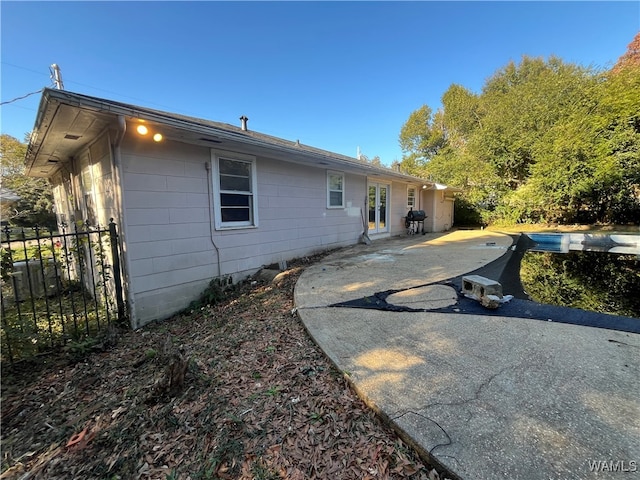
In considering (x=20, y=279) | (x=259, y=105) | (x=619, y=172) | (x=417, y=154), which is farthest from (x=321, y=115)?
(x=20, y=279)

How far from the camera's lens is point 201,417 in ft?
6.16

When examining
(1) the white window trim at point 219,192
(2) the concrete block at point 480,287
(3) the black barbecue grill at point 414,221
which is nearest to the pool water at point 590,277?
(2) the concrete block at point 480,287

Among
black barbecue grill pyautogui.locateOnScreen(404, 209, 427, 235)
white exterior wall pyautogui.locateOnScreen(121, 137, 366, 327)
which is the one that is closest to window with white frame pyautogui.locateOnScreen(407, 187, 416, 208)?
black barbecue grill pyautogui.locateOnScreen(404, 209, 427, 235)

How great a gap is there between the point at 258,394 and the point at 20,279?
6.85 meters

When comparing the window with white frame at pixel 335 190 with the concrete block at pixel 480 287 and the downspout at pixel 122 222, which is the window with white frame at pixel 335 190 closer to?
the concrete block at pixel 480 287

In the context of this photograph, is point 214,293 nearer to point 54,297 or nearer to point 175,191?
point 175,191

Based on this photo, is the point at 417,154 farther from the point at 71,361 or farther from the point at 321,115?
the point at 71,361

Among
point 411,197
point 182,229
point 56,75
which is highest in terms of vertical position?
point 56,75

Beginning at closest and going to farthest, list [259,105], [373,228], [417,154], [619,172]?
[373,228] < [619,172] < [259,105] < [417,154]

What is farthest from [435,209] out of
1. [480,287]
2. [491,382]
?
[491,382]

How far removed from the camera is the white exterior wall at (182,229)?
395 cm

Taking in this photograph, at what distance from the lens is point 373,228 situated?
33.0 ft

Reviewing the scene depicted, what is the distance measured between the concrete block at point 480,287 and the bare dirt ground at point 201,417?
7.77ft

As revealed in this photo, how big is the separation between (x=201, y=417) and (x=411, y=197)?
12162 millimetres
